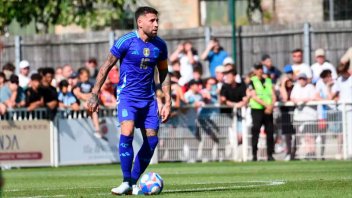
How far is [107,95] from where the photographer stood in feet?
89.6

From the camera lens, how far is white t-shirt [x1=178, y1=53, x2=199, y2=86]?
28.9m

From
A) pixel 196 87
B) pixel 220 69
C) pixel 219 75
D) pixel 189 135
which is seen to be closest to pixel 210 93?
pixel 196 87

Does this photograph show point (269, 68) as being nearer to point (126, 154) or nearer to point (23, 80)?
point (23, 80)

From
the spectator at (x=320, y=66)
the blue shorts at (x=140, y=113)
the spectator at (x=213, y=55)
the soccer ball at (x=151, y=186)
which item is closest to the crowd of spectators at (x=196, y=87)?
the spectator at (x=320, y=66)

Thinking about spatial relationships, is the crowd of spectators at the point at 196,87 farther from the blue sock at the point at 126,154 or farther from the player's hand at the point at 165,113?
the blue sock at the point at 126,154

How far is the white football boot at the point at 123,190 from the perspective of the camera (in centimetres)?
1462

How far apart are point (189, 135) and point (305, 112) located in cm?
263

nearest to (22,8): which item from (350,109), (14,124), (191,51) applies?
(191,51)

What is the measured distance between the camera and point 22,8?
36531 mm

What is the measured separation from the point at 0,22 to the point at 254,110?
12284 mm

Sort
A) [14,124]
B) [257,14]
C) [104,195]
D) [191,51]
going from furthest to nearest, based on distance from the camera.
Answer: [257,14] < [191,51] < [14,124] < [104,195]

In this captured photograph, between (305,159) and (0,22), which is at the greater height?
(0,22)

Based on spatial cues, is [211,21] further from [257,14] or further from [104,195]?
[104,195]

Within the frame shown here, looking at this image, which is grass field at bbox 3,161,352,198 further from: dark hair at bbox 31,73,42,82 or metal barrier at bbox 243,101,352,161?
dark hair at bbox 31,73,42,82
